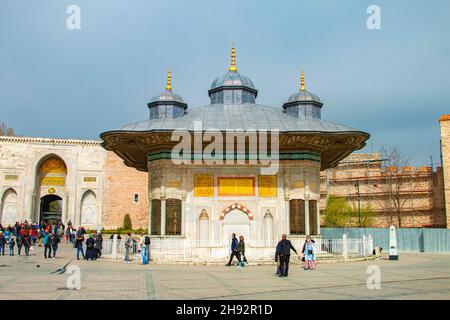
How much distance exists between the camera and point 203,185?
20.1 m

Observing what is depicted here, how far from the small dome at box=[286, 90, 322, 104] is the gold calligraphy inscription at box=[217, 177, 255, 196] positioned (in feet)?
16.4

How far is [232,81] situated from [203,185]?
21.7 feet

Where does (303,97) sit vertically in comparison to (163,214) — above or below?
above

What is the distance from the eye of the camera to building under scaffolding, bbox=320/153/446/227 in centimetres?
4169

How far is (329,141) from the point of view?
20312mm

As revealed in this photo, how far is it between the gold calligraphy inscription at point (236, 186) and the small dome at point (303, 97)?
16.4 ft

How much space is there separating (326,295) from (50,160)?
40107 mm

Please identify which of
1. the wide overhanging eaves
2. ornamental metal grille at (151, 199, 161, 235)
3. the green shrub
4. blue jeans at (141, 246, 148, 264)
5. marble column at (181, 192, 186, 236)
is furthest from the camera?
the green shrub

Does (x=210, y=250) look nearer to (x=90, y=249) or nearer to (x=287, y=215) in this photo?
(x=287, y=215)

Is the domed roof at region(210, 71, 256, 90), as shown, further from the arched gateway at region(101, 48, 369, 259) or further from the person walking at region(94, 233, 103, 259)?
the person walking at region(94, 233, 103, 259)

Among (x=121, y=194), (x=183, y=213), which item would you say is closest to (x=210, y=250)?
(x=183, y=213)

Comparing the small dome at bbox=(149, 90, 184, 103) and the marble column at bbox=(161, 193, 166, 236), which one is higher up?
the small dome at bbox=(149, 90, 184, 103)

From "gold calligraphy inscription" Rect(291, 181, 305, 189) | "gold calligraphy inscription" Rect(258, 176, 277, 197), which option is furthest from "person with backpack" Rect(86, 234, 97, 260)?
"gold calligraphy inscription" Rect(291, 181, 305, 189)
